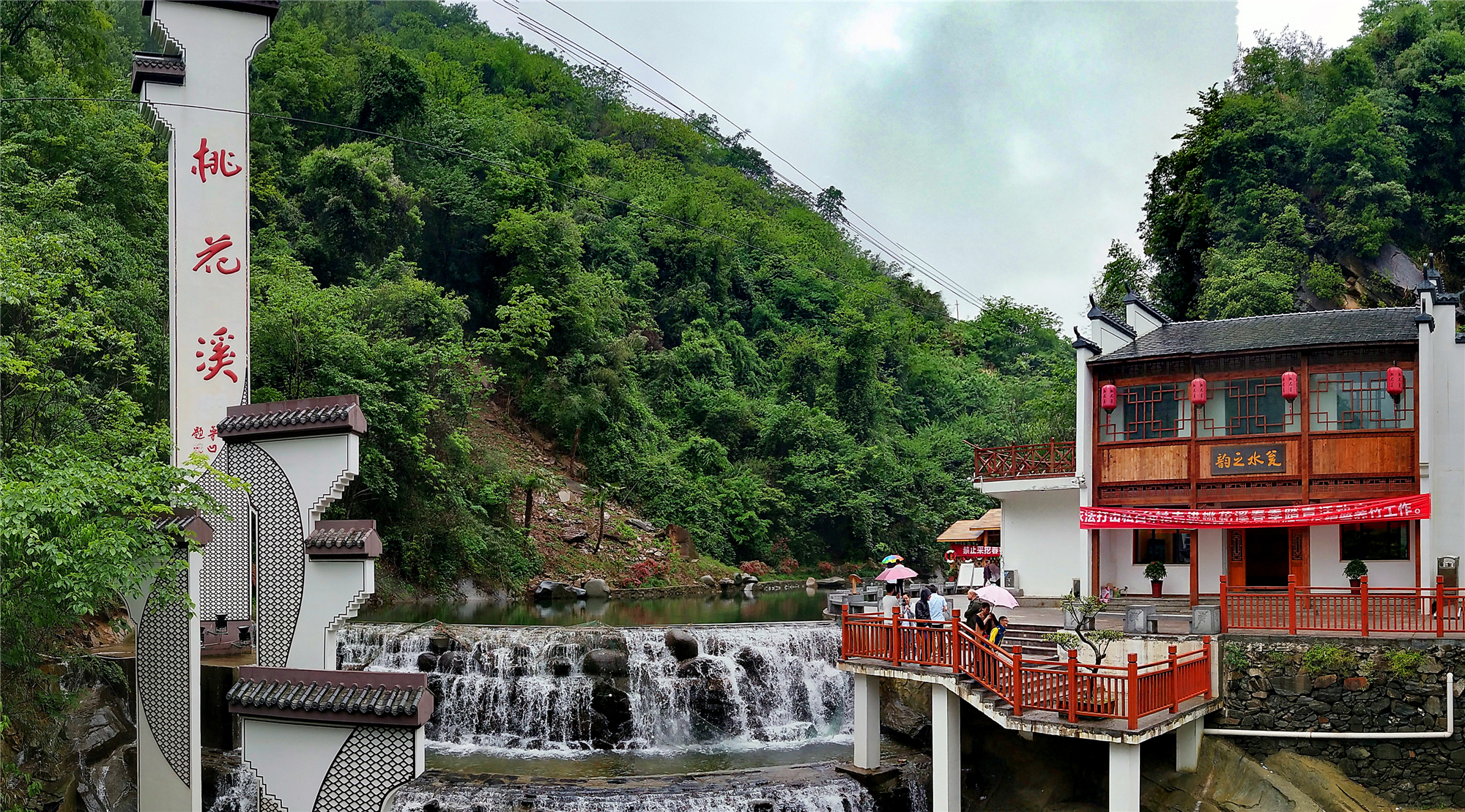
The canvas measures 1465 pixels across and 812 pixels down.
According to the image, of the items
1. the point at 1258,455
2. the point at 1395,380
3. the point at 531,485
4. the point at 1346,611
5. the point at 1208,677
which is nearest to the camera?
the point at 1208,677

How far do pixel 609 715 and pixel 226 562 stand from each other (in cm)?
829

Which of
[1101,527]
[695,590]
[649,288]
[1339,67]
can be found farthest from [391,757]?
[649,288]

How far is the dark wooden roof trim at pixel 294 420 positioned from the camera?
1030 centimetres

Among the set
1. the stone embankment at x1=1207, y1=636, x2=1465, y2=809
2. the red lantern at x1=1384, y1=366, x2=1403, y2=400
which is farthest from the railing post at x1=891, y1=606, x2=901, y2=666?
the red lantern at x1=1384, y1=366, x2=1403, y2=400

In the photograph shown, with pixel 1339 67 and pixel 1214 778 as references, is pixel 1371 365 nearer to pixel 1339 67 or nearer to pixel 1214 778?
pixel 1214 778

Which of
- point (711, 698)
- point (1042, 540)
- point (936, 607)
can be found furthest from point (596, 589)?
point (936, 607)

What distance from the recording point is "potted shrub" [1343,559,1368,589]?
19.1m

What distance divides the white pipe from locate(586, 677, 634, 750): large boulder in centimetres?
978

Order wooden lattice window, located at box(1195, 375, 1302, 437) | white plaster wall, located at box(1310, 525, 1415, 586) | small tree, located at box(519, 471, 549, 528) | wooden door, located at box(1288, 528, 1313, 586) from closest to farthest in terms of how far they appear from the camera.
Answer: white plaster wall, located at box(1310, 525, 1415, 586) → wooden lattice window, located at box(1195, 375, 1302, 437) → wooden door, located at box(1288, 528, 1313, 586) → small tree, located at box(519, 471, 549, 528)

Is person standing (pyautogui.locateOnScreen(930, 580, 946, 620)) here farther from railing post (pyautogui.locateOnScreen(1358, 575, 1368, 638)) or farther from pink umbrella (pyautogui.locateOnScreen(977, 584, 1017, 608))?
railing post (pyautogui.locateOnScreen(1358, 575, 1368, 638))

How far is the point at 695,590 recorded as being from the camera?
33969 millimetres

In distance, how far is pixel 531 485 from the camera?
1229 inches

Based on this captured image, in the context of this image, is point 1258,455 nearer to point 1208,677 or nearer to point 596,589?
point 1208,677

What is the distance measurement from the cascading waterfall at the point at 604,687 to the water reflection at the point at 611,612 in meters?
3.46
